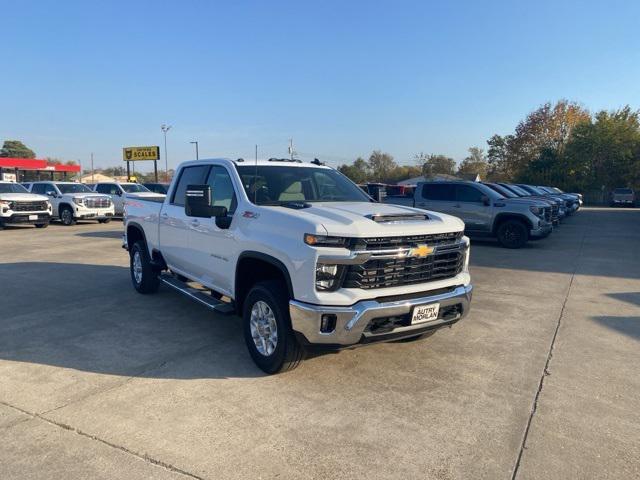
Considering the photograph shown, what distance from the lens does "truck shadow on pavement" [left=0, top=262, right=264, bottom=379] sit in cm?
453

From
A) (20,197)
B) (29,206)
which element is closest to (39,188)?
(20,197)

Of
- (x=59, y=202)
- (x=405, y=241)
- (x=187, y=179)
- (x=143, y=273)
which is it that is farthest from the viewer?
(x=59, y=202)

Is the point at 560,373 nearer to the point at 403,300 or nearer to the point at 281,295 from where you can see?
the point at 403,300

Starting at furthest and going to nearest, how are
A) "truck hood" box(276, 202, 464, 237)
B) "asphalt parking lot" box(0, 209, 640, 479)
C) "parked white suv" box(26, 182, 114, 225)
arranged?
"parked white suv" box(26, 182, 114, 225) → "truck hood" box(276, 202, 464, 237) → "asphalt parking lot" box(0, 209, 640, 479)

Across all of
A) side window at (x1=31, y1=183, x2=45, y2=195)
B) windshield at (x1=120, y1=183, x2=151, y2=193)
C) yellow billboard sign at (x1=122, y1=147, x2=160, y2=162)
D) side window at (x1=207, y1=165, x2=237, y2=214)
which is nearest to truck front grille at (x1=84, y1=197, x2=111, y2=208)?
windshield at (x1=120, y1=183, x2=151, y2=193)

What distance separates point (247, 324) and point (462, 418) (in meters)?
2.03

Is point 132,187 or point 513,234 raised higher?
point 132,187

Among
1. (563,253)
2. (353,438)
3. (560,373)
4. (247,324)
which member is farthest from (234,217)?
(563,253)

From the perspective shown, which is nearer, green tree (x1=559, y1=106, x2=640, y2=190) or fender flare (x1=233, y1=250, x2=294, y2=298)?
fender flare (x1=233, y1=250, x2=294, y2=298)

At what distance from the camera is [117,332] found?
5461mm

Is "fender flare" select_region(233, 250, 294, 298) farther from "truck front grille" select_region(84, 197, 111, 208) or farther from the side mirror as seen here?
"truck front grille" select_region(84, 197, 111, 208)

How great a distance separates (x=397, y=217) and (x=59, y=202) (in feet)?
65.4

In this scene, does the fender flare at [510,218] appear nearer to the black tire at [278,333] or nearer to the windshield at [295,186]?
the windshield at [295,186]

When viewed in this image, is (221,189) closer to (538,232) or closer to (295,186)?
(295,186)
